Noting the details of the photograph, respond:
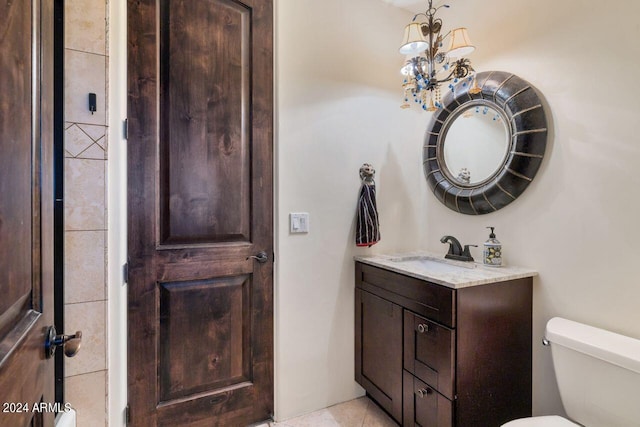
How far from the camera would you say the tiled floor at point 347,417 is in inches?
69.3

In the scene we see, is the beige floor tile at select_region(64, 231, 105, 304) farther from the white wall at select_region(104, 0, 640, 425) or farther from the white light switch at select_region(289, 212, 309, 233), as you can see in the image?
the white light switch at select_region(289, 212, 309, 233)

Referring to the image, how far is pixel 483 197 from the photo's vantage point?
1789 millimetres

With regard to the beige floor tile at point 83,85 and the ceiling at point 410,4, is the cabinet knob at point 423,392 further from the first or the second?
the ceiling at point 410,4

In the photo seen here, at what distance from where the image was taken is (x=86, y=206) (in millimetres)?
1162

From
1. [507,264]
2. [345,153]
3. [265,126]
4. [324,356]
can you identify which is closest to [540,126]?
[507,264]

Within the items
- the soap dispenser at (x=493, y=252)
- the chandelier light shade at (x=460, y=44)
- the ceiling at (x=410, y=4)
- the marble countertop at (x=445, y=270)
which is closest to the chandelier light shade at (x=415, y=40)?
the chandelier light shade at (x=460, y=44)

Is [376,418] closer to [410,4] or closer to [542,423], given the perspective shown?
[542,423]

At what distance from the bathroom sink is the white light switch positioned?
0.57 m

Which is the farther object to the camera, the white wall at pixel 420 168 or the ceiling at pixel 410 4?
the ceiling at pixel 410 4

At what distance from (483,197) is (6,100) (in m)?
1.95

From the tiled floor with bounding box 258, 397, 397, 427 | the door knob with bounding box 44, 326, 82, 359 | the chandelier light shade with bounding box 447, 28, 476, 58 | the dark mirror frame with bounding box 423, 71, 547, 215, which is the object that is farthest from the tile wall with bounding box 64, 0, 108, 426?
the dark mirror frame with bounding box 423, 71, 547, 215

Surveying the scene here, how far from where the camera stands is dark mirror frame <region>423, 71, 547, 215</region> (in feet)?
5.15

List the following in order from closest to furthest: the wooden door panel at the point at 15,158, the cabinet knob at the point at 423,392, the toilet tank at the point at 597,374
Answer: the wooden door panel at the point at 15,158 < the toilet tank at the point at 597,374 < the cabinet knob at the point at 423,392

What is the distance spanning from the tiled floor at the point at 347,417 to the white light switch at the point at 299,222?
3.63 ft
